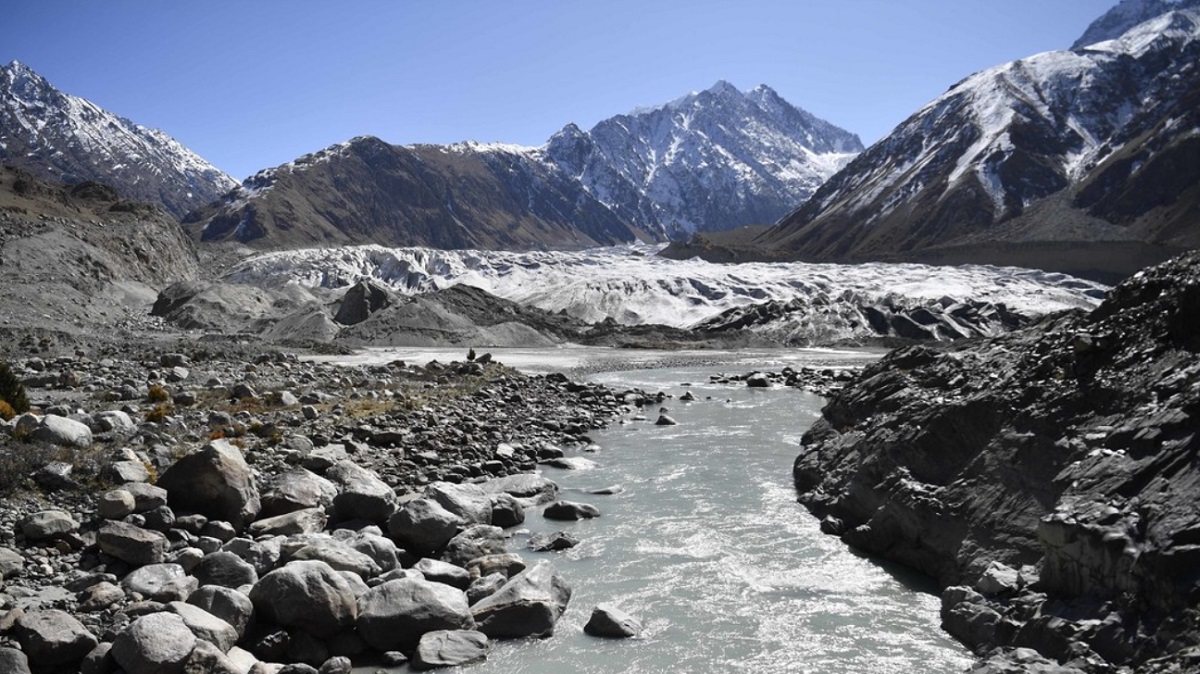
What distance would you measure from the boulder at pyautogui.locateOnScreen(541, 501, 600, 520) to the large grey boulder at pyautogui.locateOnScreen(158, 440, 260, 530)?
6016 mm

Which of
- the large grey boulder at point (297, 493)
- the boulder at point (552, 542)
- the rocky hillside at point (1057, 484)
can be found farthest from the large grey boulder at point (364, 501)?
the rocky hillside at point (1057, 484)

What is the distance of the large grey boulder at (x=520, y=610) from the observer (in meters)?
10.8

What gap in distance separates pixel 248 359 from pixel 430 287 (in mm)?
136117

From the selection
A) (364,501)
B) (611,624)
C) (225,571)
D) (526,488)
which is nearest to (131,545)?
(225,571)

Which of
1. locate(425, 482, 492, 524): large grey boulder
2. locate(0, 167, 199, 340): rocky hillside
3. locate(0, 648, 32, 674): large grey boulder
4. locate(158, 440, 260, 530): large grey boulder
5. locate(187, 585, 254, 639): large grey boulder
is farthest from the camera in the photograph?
locate(0, 167, 199, 340): rocky hillside

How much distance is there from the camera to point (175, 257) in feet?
403

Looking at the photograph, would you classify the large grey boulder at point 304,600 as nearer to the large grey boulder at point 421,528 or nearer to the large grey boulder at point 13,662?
the large grey boulder at point 13,662

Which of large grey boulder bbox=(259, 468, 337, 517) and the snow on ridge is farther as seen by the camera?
the snow on ridge

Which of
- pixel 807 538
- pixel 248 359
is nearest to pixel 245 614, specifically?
pixel 807 538

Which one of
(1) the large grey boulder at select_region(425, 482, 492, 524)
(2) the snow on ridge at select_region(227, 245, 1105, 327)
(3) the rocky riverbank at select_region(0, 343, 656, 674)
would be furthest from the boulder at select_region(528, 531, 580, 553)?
(2) the snow on ridge at select_region(227, 245, 1105, 327)

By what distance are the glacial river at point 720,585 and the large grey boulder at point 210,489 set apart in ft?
15.8

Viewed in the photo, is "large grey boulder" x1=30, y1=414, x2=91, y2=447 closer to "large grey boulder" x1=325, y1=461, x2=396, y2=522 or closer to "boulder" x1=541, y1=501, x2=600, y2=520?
"large grey boulder" x1=325, y1=461, x2=396, y2=522

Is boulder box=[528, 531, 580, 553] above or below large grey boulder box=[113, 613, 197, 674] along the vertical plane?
below

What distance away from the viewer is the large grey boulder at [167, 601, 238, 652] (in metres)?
8.85
